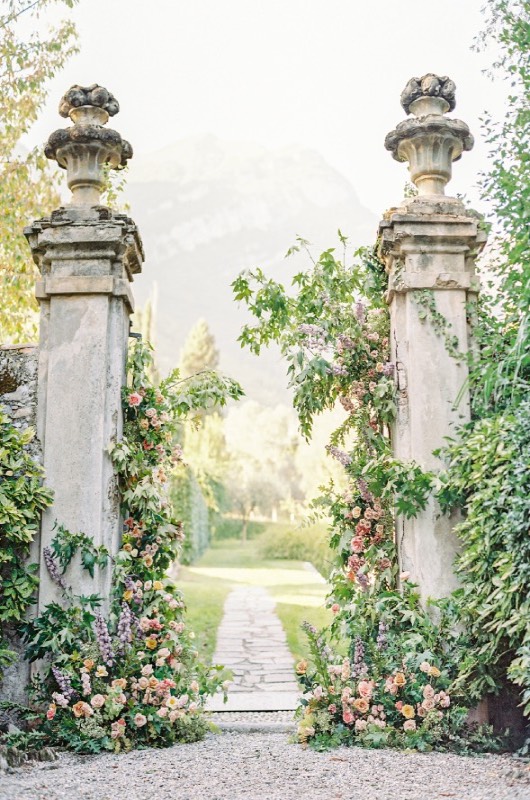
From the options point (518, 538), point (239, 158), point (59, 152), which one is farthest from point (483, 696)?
point (239, 158)

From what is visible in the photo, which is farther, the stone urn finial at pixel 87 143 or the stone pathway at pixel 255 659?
the stone pathway at pixel 255 659

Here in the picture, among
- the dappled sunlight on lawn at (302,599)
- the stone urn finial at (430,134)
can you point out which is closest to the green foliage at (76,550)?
the stone urn finial at (430,134)

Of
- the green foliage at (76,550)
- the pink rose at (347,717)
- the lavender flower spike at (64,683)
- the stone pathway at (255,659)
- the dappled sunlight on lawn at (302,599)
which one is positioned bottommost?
the stone pathway at (255,659)

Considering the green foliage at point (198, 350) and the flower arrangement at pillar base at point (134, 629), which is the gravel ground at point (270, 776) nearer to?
the flower arrangement at pillar base at point (134, 629)

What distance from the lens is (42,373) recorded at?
4453 mm

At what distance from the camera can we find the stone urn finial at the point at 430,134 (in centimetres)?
451

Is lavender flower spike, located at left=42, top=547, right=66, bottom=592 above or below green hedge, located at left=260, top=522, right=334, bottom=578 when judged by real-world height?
above

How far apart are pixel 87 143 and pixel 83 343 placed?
3.97 ft

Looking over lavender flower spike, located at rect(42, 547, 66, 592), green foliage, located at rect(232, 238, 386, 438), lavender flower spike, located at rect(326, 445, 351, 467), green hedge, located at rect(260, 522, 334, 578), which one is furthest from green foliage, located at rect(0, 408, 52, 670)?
green hedge, located at rect(260, 522, 334, 578)

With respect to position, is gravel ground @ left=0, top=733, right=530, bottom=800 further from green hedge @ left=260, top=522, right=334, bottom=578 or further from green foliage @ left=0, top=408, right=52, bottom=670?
green hedge @ left=260, top=522, right=334, bottom=578

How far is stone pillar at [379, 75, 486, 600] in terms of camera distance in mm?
4207

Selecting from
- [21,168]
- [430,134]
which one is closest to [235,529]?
[21,168]

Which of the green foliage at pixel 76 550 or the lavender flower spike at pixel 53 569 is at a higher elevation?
the green foliage at pixel 76 550

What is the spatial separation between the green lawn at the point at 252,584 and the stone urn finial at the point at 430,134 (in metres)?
2.63
